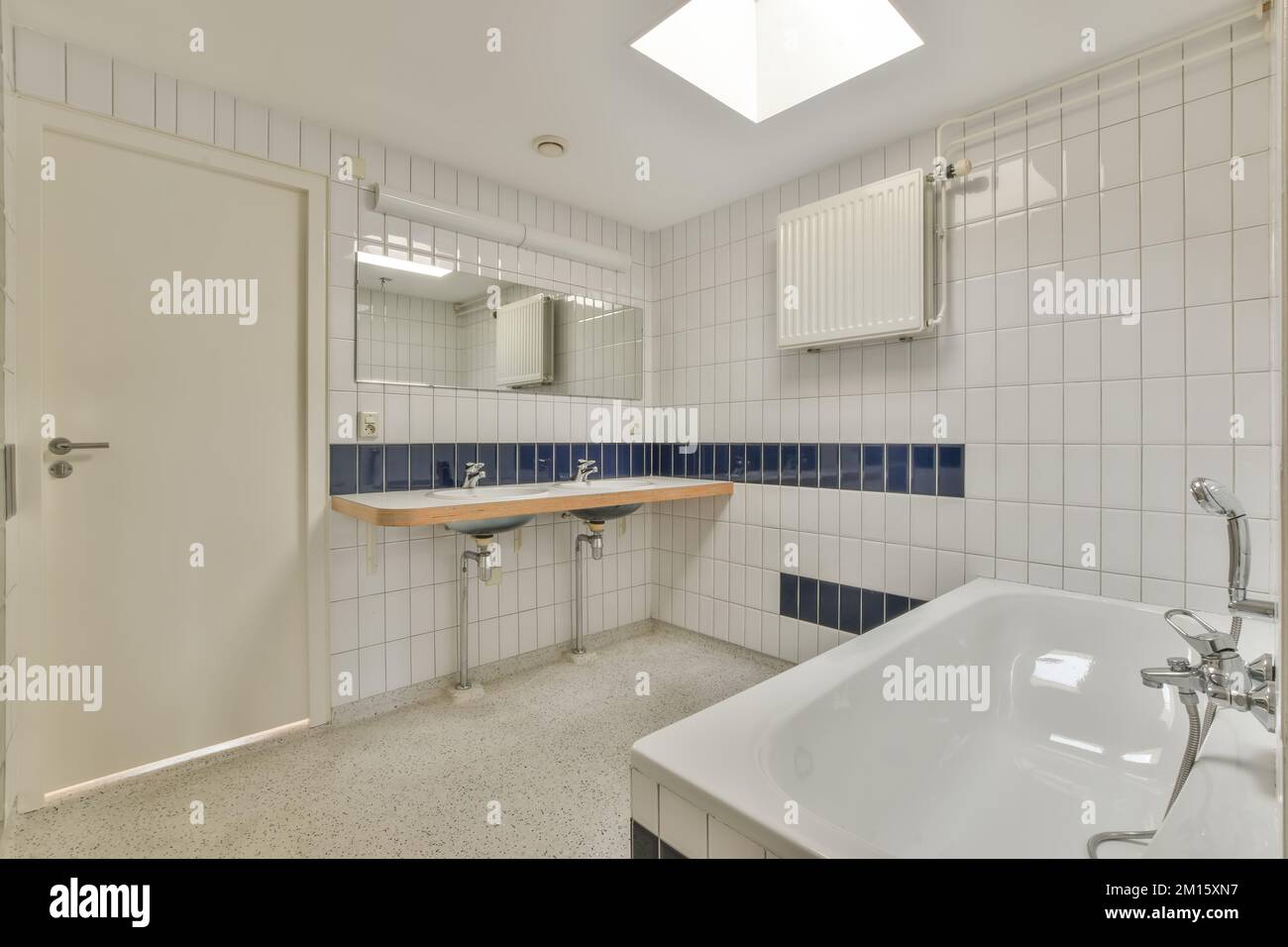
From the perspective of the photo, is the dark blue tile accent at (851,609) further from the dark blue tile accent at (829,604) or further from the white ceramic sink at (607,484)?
A: the white ceramic sink at (607,484)

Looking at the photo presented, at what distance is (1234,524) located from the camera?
110 cm

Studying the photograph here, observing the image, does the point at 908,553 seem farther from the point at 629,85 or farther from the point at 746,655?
the point at 629,85

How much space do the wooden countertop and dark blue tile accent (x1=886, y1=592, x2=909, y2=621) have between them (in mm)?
968

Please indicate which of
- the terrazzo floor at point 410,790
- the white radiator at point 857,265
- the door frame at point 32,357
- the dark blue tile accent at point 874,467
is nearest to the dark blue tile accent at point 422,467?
the terrazzo floor at point 410,790

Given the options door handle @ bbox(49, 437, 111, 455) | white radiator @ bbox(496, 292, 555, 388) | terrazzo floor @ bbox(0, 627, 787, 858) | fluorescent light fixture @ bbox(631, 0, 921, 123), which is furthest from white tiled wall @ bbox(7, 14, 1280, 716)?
door handle @ bbox(49, 437, 111, 455)

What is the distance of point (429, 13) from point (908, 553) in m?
2.45

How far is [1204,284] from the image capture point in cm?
167

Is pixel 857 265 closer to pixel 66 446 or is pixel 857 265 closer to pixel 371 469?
pixel 371 469

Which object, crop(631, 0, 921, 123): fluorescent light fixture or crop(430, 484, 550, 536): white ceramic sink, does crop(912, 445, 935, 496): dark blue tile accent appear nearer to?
crop(631, 0, 921, 123): fluorescent light fixture

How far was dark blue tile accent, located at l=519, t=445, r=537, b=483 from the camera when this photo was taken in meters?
2.79

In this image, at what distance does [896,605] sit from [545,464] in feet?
5.68

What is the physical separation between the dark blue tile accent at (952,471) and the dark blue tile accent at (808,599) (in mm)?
716

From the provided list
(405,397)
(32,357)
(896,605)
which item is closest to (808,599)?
(896,605)

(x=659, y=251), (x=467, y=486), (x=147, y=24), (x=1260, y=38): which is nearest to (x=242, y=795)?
(x=467, y=486)
